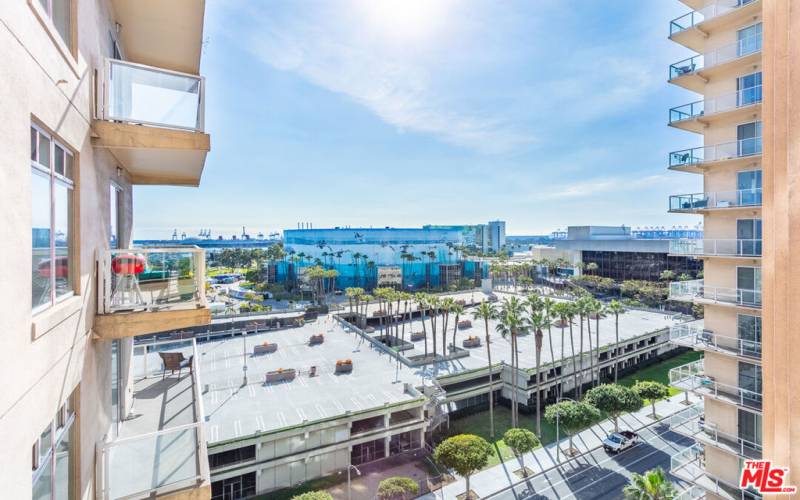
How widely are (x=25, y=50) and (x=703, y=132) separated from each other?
23411mm


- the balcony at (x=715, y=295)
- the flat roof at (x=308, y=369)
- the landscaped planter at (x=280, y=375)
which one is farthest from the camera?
the landscaped planter at (x=280, y=375)

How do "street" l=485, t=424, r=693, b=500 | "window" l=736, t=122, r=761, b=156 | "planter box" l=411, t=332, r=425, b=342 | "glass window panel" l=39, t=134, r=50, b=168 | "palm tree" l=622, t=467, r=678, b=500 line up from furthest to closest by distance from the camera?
"planter box" l=411, t=332, r=425, b=342, "street" l=485, t=424, r=693, b=500, "palm tree" l=622, t=467, r=678, b=500, "window" l=736, t=122, r=761, b=156, "glass window panel" l=39, t=134, r=50, b=168

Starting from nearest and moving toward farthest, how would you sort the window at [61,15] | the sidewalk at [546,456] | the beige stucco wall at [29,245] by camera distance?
the beige stucco wall at [29,245] < the window at [61,15] < the sidewalk at [546,456]

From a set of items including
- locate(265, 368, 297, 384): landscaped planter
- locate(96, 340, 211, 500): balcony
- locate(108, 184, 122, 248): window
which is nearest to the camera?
locate(96, 340, 211, 500): balcony

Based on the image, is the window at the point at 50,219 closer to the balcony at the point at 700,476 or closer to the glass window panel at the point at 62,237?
the glass window panel at the point at 62,237

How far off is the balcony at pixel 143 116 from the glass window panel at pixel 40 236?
2.44 m

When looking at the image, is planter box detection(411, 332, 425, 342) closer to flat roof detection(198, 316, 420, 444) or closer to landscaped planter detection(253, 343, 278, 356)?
flat roof detection(198, 316, 420, 444)

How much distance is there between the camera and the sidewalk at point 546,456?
26391 mm

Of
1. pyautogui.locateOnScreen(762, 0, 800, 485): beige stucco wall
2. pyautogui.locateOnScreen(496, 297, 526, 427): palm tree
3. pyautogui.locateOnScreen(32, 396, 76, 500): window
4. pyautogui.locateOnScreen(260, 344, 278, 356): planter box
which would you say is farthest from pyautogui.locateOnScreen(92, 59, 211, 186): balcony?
pyautogui.locateOnScreen(260, 344, 278, 356): planter box

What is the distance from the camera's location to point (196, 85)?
25.2 ft

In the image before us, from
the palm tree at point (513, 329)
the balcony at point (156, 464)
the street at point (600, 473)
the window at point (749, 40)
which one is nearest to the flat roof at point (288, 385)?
the palm tree at point (513, 329)

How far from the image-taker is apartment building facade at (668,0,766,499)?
1569 cm

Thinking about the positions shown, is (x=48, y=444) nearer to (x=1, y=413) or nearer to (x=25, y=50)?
(x=1, y=413)

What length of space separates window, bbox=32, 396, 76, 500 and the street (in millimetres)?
26858
